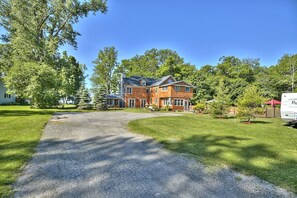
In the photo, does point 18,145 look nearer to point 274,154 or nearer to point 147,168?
point 147,168

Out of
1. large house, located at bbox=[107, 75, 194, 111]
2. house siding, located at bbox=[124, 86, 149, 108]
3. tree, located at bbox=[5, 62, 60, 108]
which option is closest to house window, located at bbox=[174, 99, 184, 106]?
large house, located at bbox=[107, 75, 194, 111]

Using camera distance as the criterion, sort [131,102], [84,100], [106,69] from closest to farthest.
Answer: [84,100], [131,102], [106,69]

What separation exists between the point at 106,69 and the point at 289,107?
3868 cm

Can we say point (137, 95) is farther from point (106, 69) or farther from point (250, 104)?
point (250, 104)

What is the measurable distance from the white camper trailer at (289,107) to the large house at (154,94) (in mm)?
19263

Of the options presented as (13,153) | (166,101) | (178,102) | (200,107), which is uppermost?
(166,101)

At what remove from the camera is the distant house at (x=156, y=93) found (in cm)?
3291

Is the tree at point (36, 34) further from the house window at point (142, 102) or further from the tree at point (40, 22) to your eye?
the house window at point (142, 102)

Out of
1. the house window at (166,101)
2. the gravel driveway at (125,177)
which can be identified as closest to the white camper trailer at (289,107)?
the gravel driveway at (125,177)

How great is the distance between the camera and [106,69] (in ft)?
148

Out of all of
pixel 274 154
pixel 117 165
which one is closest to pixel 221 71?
pixel 274 154

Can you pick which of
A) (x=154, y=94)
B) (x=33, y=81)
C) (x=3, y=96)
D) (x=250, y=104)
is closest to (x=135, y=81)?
(x=154, y=94)

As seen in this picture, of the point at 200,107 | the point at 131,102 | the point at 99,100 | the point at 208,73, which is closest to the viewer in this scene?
the point at 200,107

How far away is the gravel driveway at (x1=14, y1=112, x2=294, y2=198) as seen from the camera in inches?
134
